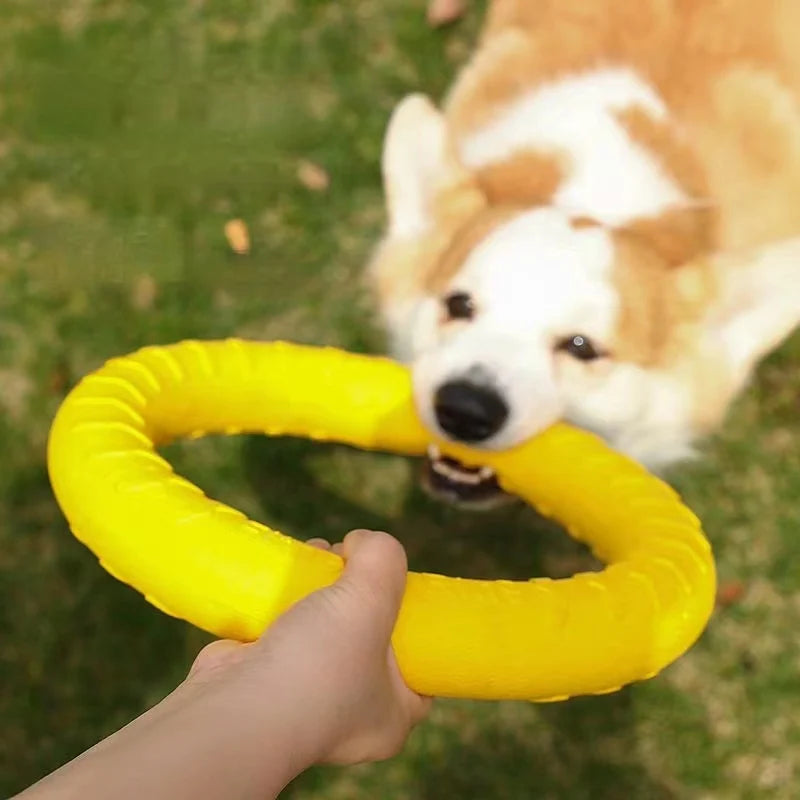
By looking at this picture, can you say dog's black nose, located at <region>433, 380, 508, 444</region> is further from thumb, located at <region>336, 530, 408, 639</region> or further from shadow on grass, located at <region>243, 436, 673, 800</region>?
shadow on grass, located at <region>243, 436, 673, 800</region>

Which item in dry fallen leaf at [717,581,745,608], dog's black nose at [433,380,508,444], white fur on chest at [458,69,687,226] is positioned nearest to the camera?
dog's black nose at [433,380,508,444]

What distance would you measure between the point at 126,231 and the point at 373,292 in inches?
34.3

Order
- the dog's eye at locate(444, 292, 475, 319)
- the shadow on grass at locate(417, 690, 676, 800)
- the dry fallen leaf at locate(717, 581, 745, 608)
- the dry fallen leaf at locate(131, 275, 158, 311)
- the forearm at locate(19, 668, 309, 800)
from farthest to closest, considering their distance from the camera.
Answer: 1. the dry fallen leaf at locate(131, 275, 158, 311)
2. the dry fallen leaf at locate(717, 581, 745, 608)
3. the shadow on grass at locate(417, 690, 676, 800)
4. the dog's eye at locate(444, 292, 475, 319)
5. the forearm at locate(19, 668, 309, 800)

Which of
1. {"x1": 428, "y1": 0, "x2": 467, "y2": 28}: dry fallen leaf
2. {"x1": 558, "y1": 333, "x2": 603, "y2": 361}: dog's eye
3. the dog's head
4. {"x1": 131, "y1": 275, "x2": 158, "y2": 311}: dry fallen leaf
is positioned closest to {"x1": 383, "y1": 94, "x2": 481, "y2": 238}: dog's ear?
the dog's head

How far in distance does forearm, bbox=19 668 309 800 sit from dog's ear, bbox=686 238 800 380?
1.26 meters

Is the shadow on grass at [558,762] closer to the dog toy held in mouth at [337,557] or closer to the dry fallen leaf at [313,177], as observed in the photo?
the dog toy held in mouth at [337,557]

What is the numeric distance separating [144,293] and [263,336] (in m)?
0.36

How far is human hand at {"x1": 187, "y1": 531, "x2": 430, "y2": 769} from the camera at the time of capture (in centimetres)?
123

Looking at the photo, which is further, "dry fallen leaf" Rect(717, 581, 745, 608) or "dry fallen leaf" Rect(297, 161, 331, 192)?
"dry fallen leaf" Rect(297, 161, 331, 192)

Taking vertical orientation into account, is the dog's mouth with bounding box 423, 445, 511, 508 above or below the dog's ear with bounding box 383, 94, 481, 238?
below

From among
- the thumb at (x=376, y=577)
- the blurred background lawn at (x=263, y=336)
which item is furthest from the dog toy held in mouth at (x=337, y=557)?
the blurred background lawn at (x=263, y=336)

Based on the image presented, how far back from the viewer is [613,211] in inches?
79.8

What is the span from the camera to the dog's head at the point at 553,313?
1817 mm

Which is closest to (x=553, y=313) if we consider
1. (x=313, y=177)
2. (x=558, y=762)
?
(x=558, y=762)
